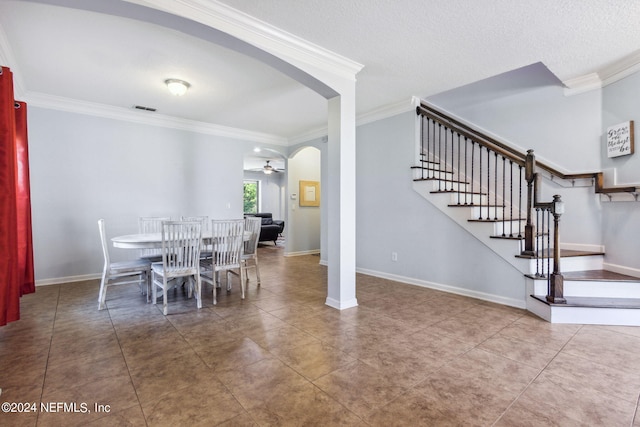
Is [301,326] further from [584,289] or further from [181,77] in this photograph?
[181,77]

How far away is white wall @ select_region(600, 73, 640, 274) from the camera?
318cm

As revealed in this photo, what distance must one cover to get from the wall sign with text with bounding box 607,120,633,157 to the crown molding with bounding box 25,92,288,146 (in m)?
5.51

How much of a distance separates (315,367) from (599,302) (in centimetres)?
290

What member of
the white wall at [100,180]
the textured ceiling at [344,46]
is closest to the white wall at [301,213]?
the white wall at [100,180]

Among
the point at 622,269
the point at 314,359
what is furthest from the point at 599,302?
the point at 314,359

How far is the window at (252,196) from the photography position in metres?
13.1

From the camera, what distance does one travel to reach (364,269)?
202 inches

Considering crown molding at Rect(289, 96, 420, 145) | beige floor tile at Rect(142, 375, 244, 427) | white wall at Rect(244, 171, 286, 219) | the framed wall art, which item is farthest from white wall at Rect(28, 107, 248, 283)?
white wall at Rect(244, 171, 286, 219)

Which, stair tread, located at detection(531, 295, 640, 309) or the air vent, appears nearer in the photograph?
stair tread, located at detection(531, 295, 640, 309)

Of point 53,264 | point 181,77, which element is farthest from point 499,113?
point 53,264

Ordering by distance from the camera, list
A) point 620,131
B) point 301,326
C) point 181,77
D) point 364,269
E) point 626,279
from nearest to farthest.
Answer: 1. point 301,326
2. point 626,279
3. point 620,131
4. point 181,77
5. point 364,269

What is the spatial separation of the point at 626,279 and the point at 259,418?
12.5 ft

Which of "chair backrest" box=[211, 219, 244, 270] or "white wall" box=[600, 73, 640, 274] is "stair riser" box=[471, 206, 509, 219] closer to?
"white wall" box=[600, 73, 640, 274]

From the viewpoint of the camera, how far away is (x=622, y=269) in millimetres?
3316
